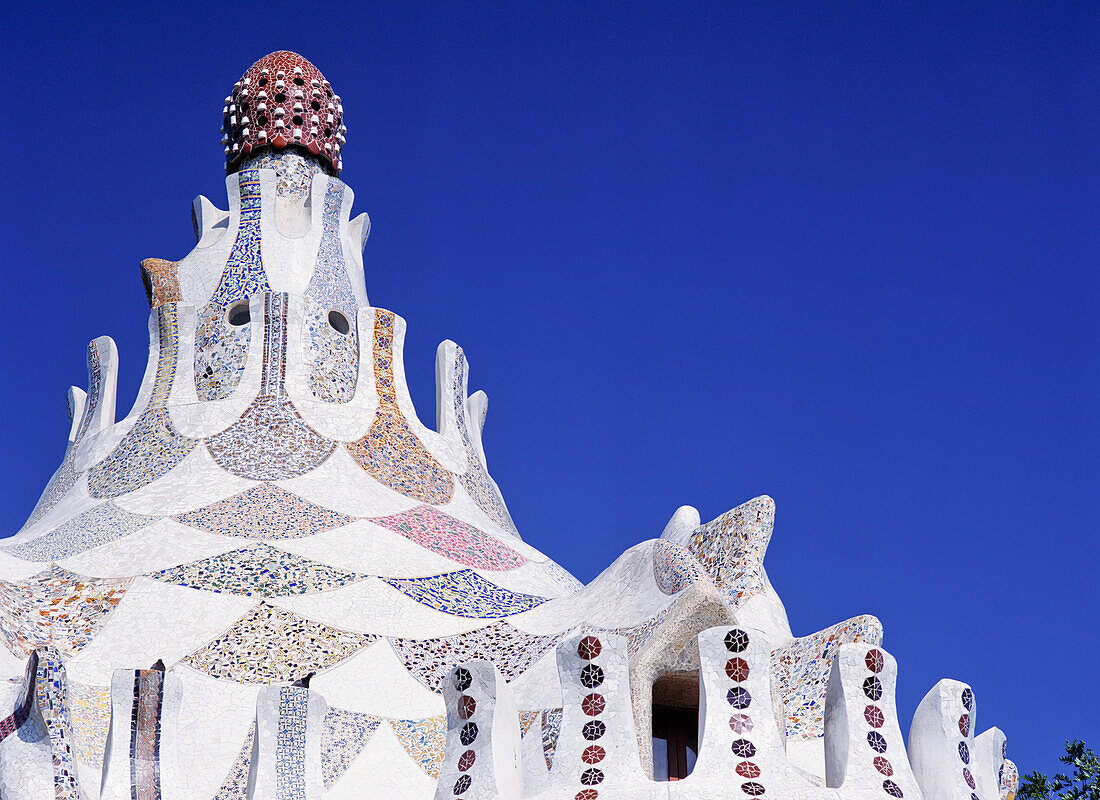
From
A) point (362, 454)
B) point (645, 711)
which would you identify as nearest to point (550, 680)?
point (645, 711)

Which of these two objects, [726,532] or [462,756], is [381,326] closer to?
[726,532]

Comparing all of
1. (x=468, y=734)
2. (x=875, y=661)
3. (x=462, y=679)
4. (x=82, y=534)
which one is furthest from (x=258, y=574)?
(x=875, y=661)

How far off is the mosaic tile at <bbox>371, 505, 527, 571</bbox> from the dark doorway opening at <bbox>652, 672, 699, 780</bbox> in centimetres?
331

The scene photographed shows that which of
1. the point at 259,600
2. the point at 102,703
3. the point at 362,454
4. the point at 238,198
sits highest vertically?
the point at 238,198

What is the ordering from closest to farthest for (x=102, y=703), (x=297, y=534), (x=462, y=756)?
(x=462, y=756), (x=102, y=703), (x=297, y=534)

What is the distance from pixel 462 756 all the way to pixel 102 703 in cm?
325

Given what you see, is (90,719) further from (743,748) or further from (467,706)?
(743,748)

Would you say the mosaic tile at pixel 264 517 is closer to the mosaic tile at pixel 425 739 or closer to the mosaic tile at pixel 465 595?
the mosaic tile at pixel 465 595

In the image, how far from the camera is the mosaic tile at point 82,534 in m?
12.6

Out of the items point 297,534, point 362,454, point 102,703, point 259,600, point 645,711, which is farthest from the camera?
point 362,454

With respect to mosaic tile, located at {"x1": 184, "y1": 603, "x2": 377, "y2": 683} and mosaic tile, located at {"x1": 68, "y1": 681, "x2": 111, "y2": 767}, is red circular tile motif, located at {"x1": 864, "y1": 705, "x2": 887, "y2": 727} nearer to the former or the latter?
mosaic tile, located at {"x1": 184, "y1": 603, "x2": 377, "y2": 683}

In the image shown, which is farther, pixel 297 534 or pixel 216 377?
pixel 216 377

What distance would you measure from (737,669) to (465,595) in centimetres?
407

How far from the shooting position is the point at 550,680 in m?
10.9
